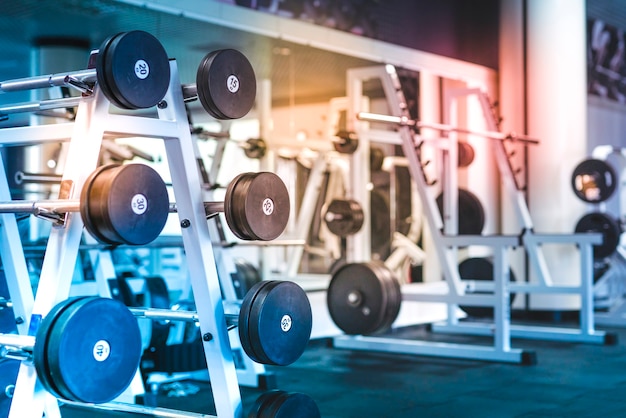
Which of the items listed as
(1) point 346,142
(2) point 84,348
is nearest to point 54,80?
(2) point 84,348

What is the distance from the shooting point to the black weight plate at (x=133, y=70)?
2312 mm

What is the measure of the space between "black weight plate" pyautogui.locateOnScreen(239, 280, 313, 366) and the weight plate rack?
16cm

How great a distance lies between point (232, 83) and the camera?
8.70 feet

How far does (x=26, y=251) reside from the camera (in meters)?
3.84

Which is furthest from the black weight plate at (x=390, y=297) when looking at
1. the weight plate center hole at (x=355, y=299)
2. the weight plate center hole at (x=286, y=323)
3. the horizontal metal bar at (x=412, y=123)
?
the weight plate center hole at (x=286, y=323)

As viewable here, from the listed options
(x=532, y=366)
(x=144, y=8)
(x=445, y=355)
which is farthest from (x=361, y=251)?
(x=144, y=8)

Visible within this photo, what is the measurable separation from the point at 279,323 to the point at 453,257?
2954 mm

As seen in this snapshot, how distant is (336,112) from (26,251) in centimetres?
307

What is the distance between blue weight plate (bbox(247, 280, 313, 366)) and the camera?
8.11ft

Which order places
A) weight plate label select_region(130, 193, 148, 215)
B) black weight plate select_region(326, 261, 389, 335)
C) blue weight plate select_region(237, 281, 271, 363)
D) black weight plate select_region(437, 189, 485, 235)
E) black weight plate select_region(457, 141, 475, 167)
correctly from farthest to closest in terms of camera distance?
1. black weight plate select_region(437, 189, 485, 235)
2. black weight plate select_region(457, 141, 475, 167)
3. black weight plate select_region(326, 261, 389, 335)
4. blue weight plate select_region(237, 281, 271, 363)
5. weight plate label select_region(130, 193, 148, 215)

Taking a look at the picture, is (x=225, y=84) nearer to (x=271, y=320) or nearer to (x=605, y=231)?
(x=271, y=320)

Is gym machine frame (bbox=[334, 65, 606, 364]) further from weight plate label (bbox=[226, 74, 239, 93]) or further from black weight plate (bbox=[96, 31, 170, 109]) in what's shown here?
black weight plate (bbox=[96, 31, 170, 109])

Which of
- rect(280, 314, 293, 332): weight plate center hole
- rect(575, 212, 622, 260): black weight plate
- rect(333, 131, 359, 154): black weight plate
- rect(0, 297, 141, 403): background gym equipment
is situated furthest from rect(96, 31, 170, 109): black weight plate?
rect(575, 212, 622, 260): black weight plate

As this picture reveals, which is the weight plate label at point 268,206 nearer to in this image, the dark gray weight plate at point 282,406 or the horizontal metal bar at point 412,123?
the dark gray weight plate at point 282,406
